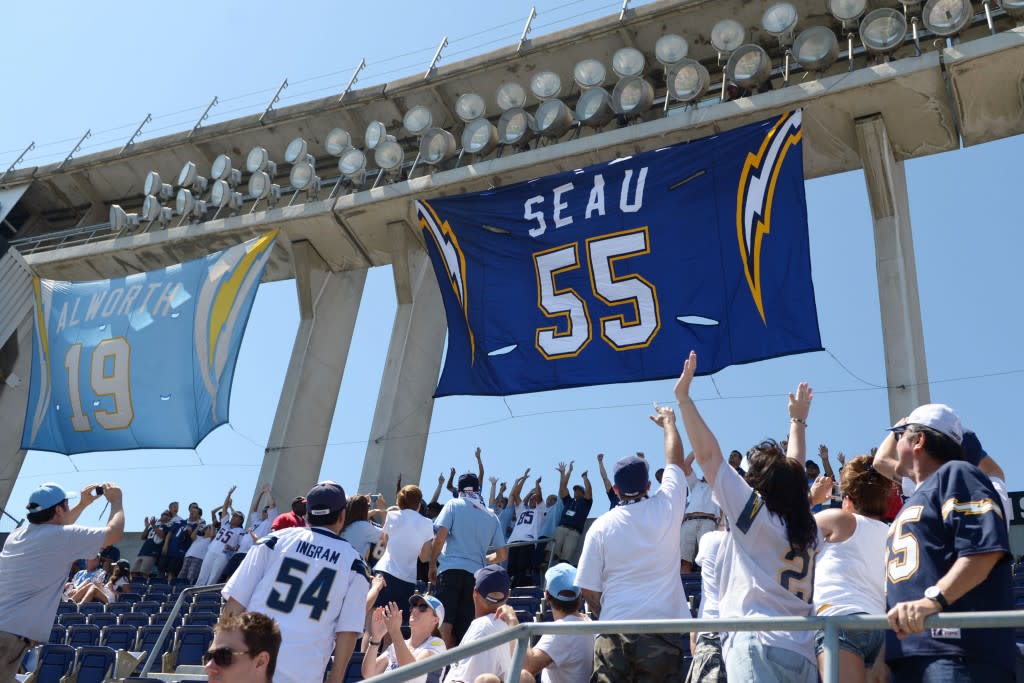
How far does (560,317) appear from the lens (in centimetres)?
1258

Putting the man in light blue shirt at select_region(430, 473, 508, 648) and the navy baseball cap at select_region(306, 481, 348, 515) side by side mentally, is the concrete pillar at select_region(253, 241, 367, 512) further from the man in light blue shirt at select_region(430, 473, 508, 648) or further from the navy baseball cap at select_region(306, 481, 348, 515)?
the navy baseball cap at select_region(306, 481, 348, 515)

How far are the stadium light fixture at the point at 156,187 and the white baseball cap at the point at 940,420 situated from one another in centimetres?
2070

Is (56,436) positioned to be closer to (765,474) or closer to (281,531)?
(281,531)

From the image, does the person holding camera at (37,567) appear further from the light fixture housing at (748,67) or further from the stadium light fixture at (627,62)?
the stadium light fixture at (627,62)

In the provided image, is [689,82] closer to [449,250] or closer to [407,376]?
[449,250]

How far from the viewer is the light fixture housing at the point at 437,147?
18.1 meters

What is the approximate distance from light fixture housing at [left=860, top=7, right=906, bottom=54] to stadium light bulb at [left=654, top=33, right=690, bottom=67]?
117 inches

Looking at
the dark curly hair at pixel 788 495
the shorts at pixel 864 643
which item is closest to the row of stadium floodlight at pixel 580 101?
the dark curly hair at pixel 788 495

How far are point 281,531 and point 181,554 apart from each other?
12.1 m

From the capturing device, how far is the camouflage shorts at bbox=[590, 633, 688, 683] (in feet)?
14.6

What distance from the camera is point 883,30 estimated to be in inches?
583

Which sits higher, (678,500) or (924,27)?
(924,27)

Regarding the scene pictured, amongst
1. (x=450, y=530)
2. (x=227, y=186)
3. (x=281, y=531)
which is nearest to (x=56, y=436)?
(x=227, y=186)

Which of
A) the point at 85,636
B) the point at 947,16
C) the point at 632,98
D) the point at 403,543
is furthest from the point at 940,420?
the point at 632,98
